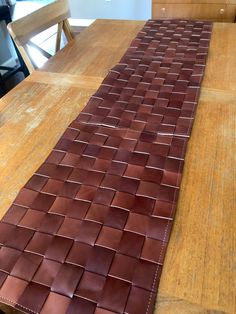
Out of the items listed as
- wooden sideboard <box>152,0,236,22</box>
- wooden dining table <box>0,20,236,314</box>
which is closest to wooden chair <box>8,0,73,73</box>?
wooden dining table <box>0,20,236,314</box>

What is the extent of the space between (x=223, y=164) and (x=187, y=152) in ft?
0.30

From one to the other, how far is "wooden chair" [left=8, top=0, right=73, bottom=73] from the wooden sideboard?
76 cm

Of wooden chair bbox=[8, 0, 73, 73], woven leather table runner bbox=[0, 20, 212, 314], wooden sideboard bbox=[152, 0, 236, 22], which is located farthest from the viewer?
wooden sideboard bbox=[152, 0, 236, 22]

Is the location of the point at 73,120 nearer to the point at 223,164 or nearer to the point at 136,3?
the point at 223,164

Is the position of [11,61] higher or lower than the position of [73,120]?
lower

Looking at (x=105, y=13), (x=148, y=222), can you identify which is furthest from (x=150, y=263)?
(x=105, y=13)

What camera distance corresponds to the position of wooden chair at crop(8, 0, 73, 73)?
113 cm

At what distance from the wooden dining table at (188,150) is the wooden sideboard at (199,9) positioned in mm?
572

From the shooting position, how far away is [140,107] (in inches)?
33.5

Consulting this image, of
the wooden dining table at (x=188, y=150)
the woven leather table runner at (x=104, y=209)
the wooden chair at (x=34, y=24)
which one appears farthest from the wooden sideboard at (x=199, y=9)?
the woven leather table runner at (x=104, y=209)

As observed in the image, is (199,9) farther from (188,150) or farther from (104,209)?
(104,209)

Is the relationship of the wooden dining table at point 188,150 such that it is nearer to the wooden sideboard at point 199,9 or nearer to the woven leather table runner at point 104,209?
the woven leather table runner at point 104,209

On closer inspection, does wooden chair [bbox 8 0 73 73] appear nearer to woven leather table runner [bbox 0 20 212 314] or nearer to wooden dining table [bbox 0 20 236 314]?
wooden dining table [bbox 0 20 236 314]

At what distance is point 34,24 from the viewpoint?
4.00 feet
